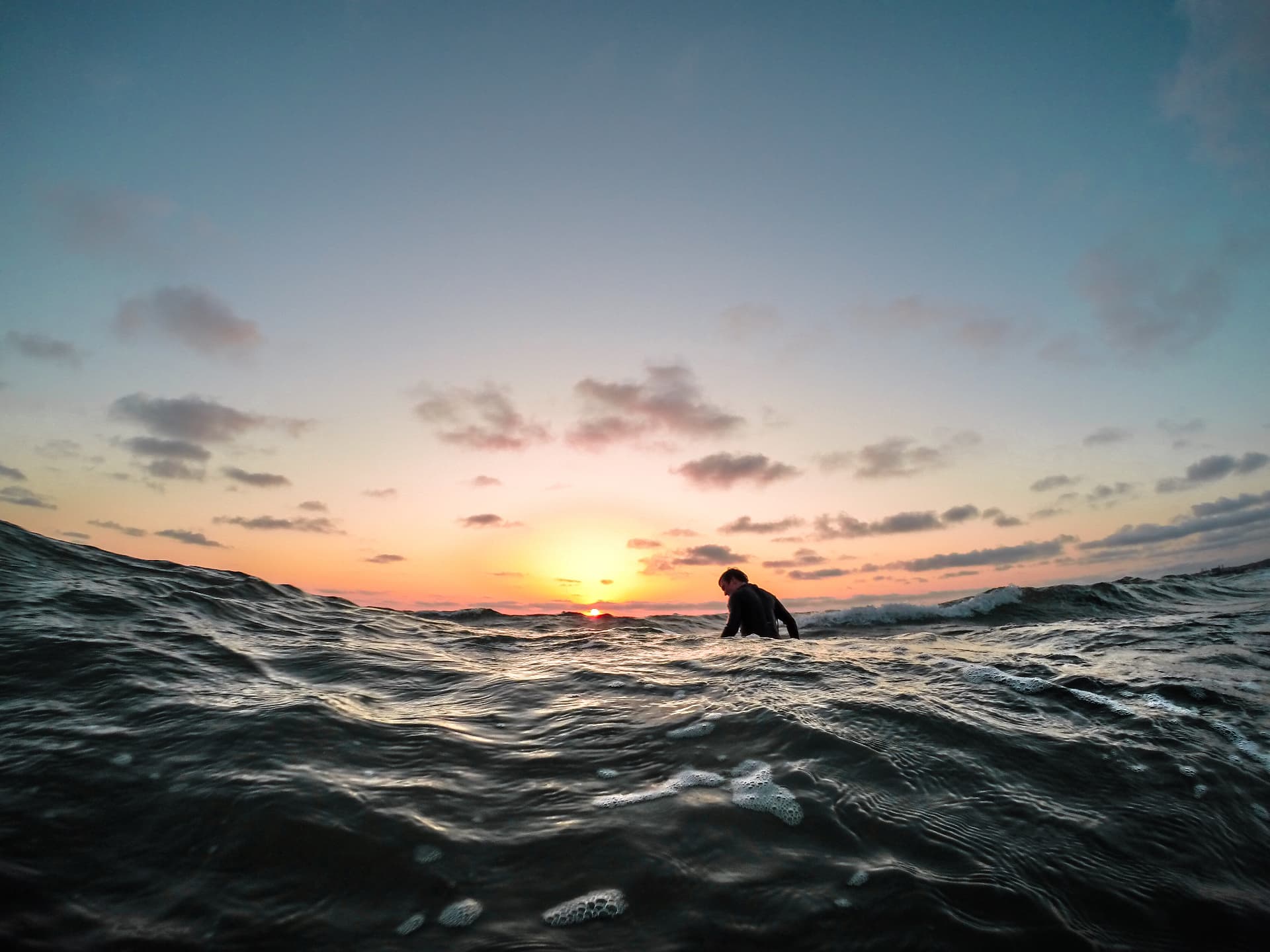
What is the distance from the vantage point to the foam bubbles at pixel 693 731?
4.48 m

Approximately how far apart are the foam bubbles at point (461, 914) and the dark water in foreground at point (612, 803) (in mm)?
20

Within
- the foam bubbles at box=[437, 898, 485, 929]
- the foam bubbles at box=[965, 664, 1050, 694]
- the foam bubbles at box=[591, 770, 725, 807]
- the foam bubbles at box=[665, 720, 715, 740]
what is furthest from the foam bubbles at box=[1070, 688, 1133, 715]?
the foam bubbles at box=[437, 898, 485, 929]

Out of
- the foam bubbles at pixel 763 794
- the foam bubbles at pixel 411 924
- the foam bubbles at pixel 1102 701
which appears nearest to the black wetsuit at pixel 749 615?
the foam bubbles at pixel 1102 701

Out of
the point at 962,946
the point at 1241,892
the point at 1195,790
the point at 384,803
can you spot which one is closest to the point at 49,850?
the point at 384,803

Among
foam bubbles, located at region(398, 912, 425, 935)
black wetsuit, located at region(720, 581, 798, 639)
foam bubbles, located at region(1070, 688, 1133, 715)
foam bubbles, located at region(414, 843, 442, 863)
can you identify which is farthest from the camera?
black wetsuit, located at region(720, 581, 798, 639)

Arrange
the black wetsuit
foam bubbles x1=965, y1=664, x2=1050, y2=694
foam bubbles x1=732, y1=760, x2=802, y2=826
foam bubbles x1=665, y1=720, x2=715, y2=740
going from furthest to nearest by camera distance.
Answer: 1. the black wetsuit
2. foam bubbles x1=965, y1=664, x2=1050, y2=694
3. foam bubbles x1=665, y1=720, x2=715, y2=740
4. foam bubbles x1=732, y1=760, x2=802, y2=826

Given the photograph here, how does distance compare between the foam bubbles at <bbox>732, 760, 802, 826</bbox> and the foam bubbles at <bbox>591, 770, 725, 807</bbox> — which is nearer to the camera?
the foam bubbles at <bbox>732, 760, 802, 826</bbox>

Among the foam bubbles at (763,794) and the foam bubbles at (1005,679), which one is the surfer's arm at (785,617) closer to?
the foam bubbles at (1005,679)

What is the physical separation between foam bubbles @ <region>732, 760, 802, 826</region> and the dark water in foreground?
0.07 ft

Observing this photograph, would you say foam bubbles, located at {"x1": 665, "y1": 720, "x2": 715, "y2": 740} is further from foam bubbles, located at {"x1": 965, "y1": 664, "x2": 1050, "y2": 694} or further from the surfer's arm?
the surfer's arm

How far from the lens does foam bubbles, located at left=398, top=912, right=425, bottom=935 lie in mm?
2338

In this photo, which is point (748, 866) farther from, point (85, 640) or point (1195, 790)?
point (85, 640)

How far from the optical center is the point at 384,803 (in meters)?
3.25

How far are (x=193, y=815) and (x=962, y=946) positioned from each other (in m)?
3.73
